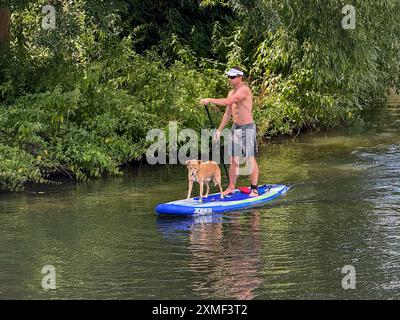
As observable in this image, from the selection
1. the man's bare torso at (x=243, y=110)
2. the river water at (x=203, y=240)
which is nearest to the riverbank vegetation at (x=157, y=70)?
the river water at (x=203, y=240)

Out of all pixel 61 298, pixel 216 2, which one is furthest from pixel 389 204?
pixel 216 2

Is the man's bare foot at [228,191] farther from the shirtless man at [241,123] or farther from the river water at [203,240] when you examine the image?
the river water at [203,240]

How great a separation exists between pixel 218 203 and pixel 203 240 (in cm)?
182

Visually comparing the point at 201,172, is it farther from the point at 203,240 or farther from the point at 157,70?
the point at 157,70

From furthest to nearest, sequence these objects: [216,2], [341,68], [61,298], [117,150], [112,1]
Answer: [216,2] < [341,68] < [112,1] < [117,150] < [61,298]

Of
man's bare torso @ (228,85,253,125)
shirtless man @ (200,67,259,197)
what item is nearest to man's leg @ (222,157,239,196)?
shirtless man @ (200,67,259,197)

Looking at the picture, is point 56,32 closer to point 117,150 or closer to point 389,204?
point 117,150

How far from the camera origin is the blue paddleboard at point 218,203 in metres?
13.4

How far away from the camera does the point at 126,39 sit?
19562 mm

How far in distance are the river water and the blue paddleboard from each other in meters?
0.13

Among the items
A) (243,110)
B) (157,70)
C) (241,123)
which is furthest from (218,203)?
(157,70)

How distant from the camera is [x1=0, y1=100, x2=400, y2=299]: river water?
994cm

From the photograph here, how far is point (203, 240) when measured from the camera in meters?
12.0

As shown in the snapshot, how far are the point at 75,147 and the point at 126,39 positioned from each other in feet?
13.1
